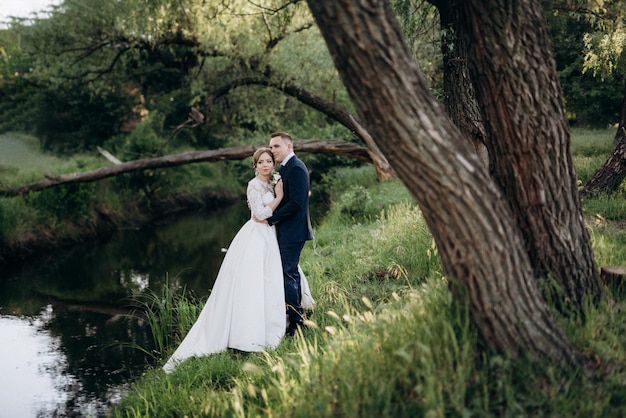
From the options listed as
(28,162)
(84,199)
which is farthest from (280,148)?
(28,162)

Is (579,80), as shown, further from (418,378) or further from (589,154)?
(418,378)

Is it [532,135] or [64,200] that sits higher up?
[532,135]

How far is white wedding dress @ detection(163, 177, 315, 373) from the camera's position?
5.93m

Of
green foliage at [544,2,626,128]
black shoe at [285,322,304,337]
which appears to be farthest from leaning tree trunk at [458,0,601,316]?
green foliage at [544,2,626,128]

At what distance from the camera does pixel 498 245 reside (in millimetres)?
3312

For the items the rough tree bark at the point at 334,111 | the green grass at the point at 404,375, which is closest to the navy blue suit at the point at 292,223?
the green grass at the point at 404,375

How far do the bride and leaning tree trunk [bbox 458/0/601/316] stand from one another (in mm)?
2948

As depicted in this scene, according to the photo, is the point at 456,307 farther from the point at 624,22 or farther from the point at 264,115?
the point at 264,115

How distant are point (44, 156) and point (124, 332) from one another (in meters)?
14.7

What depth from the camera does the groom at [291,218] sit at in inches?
243

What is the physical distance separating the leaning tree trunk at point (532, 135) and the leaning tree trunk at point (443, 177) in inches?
21.0

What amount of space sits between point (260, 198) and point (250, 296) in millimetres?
1114

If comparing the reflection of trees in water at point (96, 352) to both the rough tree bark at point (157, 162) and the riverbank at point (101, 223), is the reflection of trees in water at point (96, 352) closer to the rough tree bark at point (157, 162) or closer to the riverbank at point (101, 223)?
the riverbank at point (101, 223)

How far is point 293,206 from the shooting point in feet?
20.3
